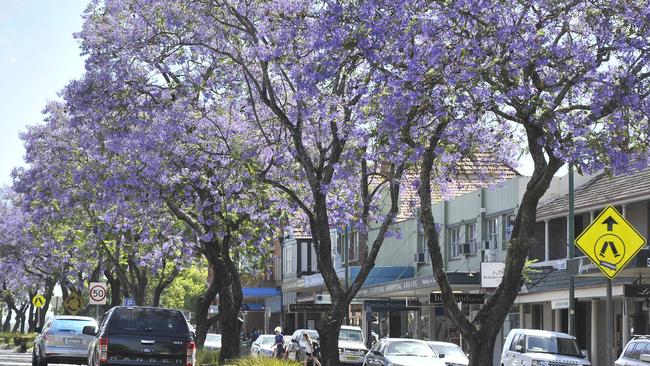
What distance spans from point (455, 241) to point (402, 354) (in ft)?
62.1

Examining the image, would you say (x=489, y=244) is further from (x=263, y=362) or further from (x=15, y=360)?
(x=263, y=362)

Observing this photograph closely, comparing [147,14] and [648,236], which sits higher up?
[147,14]

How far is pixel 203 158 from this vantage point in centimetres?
2761

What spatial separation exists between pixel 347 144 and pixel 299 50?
4882 millimetres

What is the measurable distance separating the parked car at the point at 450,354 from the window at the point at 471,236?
12424 mm

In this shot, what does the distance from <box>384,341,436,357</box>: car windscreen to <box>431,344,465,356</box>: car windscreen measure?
8.39ft

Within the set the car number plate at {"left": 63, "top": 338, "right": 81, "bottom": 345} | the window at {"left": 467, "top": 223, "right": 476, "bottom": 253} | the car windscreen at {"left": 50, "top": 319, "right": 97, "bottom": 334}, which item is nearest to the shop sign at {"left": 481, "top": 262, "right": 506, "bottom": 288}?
the car windscreen at {"left": 50, "top": 319, "right": 97, "bottom": 334}

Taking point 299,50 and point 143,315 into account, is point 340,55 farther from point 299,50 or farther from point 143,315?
point 143,315

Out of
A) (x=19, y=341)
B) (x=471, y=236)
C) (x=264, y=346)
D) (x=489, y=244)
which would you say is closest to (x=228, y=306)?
(x=264, y=346)

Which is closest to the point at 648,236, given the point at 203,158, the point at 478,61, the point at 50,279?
the point at 203,158

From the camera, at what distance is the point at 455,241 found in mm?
47688

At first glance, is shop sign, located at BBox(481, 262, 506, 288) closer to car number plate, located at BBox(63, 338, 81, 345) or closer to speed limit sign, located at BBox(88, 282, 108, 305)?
car number plate, located at BBox(63, 338, 81, 345)

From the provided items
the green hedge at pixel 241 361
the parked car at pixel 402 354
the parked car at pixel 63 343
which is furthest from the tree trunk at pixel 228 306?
the parked car at pixel 402 354

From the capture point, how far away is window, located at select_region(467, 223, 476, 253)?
45.3 m
